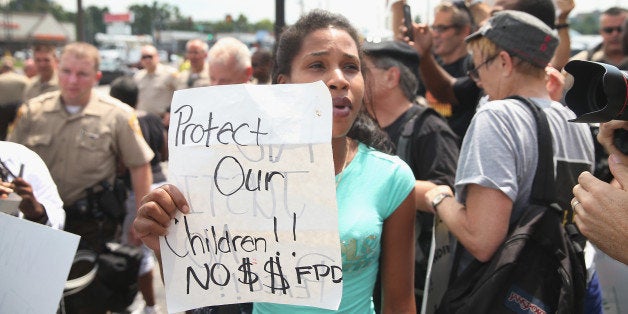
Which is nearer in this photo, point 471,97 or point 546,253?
point 546,253

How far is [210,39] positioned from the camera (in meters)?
21.7

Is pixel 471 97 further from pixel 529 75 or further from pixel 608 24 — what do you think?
pixel 608 24

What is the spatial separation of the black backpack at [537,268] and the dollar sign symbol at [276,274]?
2.59ft

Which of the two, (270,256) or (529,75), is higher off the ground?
(529,75)

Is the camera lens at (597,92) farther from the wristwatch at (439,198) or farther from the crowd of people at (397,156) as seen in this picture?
the wristwatch at (439,198)

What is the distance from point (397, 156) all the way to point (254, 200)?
0.96 m

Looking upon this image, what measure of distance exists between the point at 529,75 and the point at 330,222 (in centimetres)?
128

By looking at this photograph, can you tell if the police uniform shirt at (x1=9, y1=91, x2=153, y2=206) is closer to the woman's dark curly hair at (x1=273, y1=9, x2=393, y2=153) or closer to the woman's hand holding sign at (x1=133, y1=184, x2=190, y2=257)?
the woman's dark curly hair at (x1=273, y1=9, x2=393, y2=153)

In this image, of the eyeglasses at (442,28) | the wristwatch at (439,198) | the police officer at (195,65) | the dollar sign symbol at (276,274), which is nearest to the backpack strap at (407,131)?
the wristwatch at (439,198)

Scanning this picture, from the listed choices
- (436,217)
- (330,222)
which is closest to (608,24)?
(436,217)

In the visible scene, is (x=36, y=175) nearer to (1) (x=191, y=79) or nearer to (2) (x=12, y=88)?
(2) (x=12, y=88)

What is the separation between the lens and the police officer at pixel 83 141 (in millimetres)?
3572

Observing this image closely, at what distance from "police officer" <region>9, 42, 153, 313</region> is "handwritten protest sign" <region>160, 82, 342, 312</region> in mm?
2465

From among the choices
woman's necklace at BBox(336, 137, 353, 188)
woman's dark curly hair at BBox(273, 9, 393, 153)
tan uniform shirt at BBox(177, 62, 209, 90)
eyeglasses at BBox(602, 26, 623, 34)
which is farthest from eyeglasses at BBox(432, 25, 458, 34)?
tan uniform shirt at BBox(177, 62, 209, 90)
